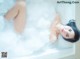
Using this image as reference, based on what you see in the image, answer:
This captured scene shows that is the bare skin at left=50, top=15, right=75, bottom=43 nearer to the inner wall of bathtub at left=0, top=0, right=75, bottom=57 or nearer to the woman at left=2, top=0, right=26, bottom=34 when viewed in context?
the inner wall of bathtub at left=0, top=0, right=75, bottom=57

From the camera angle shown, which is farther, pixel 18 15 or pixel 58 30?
pixel 58 30

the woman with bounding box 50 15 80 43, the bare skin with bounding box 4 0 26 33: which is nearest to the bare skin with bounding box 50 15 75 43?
the woman with bounding box 50 15 80 43

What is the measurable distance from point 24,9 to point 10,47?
9.1 inches

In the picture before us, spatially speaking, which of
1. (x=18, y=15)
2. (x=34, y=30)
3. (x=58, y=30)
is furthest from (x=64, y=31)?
(x=18, y=15)

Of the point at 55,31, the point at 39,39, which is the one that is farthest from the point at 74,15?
the point at 39,39

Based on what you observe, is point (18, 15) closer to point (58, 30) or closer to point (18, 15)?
point (18, 15)

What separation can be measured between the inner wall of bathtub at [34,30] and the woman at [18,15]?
21 mm

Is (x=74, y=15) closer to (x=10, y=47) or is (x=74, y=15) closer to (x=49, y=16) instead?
(x=49, y=16)

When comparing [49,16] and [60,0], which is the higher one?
[60,0]

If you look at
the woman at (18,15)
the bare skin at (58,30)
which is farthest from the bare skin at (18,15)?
the bare skin at (58,30)

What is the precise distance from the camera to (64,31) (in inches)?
48.7

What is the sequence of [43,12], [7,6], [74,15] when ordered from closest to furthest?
[7,6], [43,12], [74,15]

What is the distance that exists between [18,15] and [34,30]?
13 centimetres

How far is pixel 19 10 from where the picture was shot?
108cm
